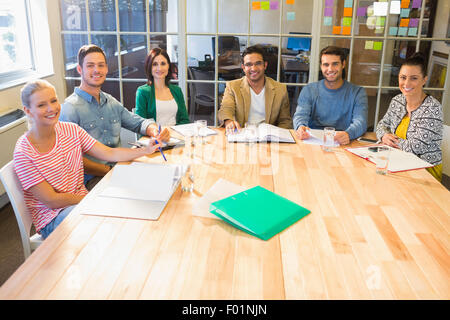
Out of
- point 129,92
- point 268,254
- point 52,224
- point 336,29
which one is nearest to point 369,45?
point 336,29

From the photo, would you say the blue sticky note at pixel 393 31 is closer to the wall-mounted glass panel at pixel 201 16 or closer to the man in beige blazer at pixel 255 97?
the man in beige blazer at pixel 255 97

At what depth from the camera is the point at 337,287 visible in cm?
110

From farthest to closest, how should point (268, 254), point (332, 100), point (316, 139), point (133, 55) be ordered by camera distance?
point (133, 55)
point (332, 100)
point (316, 139)
point (268, 254)

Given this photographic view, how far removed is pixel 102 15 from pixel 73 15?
0.29 meters

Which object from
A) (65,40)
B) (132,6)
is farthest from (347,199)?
(65,40)

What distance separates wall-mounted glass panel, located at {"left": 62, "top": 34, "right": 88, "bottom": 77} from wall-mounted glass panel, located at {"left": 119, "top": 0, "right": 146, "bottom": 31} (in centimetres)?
42

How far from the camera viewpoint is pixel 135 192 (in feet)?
5.39

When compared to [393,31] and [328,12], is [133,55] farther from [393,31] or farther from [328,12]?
[393,31]

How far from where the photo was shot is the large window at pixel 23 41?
3.59 meters

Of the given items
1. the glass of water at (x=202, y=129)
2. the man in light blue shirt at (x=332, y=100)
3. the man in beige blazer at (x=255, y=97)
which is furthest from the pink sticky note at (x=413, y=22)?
the glass of water at (x=202, y=129)

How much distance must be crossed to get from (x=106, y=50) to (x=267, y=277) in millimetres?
3410

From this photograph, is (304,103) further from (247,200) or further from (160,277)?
(160,277)
